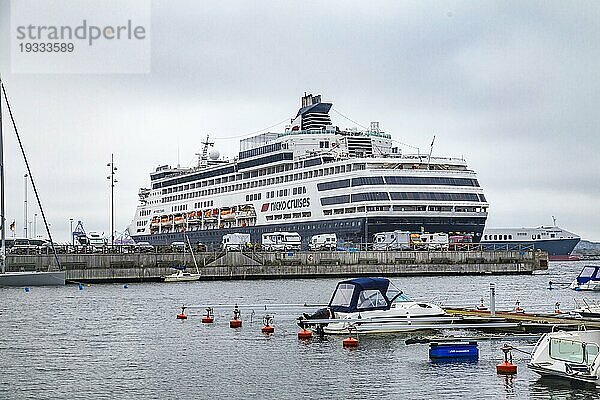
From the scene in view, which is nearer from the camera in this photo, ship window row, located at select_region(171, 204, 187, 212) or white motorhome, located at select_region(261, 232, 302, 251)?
white motorhome, located at select_region(261, 232, 302, 251)

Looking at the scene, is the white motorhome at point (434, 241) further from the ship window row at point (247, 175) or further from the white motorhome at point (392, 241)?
the ship window row at point (247, 175)

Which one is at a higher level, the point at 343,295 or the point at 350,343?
the point at 343,295

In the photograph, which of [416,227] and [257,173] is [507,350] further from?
Result: [257,173]

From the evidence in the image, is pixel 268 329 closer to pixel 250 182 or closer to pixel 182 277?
pixel 182 277

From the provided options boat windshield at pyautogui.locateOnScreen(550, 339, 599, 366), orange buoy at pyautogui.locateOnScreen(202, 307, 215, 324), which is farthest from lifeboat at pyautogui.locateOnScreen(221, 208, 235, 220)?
boat windshield at pyautogui.locateOnScreen(550, 339, 599, 366)

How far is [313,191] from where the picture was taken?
12494 centimetres

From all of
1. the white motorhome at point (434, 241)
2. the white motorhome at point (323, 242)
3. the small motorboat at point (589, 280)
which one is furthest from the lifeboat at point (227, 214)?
the small motorboat at point (589, 280)

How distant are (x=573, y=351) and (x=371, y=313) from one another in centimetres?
1322

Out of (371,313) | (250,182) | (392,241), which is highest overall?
(250,182)

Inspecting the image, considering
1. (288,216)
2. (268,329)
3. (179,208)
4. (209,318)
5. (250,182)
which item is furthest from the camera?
(179,208)

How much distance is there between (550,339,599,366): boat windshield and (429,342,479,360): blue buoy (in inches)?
216

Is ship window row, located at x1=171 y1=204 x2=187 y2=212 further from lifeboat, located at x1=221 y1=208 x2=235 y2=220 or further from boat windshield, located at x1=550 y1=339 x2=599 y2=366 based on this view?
boat windshield, located at x1=550 y1=339 x2=599 y2=366

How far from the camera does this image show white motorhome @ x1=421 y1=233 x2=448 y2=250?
365 ft

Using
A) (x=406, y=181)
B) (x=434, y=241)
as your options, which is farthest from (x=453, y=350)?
(x=406, y=181)
